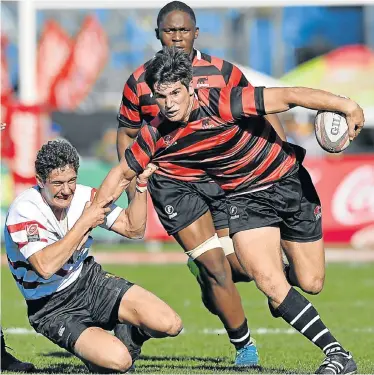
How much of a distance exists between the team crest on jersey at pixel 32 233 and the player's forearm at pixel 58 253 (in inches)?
4.3

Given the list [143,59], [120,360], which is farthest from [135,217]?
[143,59]

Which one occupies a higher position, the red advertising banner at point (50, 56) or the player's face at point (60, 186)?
the red advertising banner at point (50, 56)

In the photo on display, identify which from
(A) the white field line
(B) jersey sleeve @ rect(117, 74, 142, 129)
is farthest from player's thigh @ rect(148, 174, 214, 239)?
(A) the white field line

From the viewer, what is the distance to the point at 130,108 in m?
7.80

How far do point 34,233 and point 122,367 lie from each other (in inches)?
39.1

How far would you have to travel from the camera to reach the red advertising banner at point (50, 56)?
2377 cm

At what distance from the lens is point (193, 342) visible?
29.4ft

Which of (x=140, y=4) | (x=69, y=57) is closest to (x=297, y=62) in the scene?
(x=69, y=57)

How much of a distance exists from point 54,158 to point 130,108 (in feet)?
4.86

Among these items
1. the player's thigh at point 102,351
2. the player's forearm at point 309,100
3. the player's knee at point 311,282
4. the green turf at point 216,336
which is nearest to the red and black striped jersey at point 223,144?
the player's forearm at point 309,100

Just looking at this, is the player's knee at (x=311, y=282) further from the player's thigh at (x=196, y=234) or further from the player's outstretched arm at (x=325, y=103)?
the player's outstretched arm at (x=325, y=103)

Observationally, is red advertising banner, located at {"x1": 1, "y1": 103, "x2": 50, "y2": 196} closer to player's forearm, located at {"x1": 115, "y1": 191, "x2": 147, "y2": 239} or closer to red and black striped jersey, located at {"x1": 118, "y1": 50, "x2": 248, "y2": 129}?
red and black striped jersey, located at {"x1": 118, "y1": 50, "x2": 248, "y2": 129}

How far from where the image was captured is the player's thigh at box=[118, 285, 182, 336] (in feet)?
22.1

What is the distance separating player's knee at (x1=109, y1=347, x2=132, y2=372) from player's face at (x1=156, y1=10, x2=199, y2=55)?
2.36 meters
